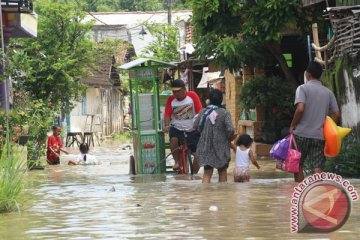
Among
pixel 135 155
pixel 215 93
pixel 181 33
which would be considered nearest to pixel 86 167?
pixel 135 155

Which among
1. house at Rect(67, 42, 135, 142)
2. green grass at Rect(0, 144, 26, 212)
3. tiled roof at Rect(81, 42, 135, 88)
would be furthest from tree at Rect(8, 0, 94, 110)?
green grass at Rect(0, 144, 26, 212)

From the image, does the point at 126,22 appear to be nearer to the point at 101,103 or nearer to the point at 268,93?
the point at 101,103

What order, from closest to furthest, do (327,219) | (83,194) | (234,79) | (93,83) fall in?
(327,219) → (83,194) → (234,79) → (93,83)

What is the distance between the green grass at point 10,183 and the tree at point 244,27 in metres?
11.5

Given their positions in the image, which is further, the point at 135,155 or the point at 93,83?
the point at 93,83

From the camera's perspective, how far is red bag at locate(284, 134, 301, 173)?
13.0m

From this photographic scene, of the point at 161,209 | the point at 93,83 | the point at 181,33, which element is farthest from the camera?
the point at 181,33

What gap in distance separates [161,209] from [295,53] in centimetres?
1727

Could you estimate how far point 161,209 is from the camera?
433 inches

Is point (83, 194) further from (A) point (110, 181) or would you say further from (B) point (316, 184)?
(B) point (316, 184)

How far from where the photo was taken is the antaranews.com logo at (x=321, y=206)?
8750 mm

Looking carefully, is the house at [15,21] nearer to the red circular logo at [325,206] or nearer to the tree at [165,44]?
the red circular logo at [325,206]

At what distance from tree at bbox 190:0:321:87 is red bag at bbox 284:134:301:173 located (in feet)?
28.8

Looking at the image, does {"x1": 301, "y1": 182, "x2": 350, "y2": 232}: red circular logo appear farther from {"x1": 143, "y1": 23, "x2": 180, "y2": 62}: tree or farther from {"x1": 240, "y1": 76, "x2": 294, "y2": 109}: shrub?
{"x1": 143, "y1": 23, "x2": 180, "y2": 62}: tree
